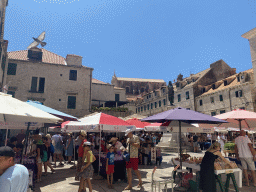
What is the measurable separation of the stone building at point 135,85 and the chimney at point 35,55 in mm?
39183

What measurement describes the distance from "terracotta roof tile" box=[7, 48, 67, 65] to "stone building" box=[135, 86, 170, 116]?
2174 cm

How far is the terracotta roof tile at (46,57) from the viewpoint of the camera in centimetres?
2347

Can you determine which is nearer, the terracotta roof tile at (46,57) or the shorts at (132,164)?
the shorts at (132,164)

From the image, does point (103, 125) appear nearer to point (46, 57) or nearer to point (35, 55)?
point (35, 55)

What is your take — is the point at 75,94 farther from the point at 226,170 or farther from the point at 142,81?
the point at 142,81

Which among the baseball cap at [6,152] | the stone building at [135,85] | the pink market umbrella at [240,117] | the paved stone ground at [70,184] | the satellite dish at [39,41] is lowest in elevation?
the paved stone ground at [70,184]

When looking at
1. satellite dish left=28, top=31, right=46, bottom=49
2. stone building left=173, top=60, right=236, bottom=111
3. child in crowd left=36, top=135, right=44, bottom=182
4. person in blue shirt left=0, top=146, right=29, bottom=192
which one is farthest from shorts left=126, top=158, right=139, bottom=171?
stone building left=173, top=60, right=236, bottom=111

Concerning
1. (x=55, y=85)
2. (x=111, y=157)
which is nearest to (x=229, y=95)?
(x=55, y=85)

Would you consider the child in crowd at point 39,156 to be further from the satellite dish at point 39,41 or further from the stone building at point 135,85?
the stone building at point 135,85

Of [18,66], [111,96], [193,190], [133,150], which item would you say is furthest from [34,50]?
[193,190]

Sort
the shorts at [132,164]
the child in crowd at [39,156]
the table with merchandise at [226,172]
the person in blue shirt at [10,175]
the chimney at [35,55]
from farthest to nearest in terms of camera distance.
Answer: the chimney at [35,55] → the child in crowd at [39,156] → the shorts at [132,164] → the table with merchandise at [226,172] → the person in blue shirt at [10,175]

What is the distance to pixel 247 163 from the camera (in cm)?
646

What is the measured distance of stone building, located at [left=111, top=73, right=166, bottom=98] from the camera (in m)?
62.5

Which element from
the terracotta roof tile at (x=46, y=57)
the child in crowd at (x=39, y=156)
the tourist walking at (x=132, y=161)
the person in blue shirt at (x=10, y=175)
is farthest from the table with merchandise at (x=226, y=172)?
the terracotta roof tile at (x=46, y=57)
